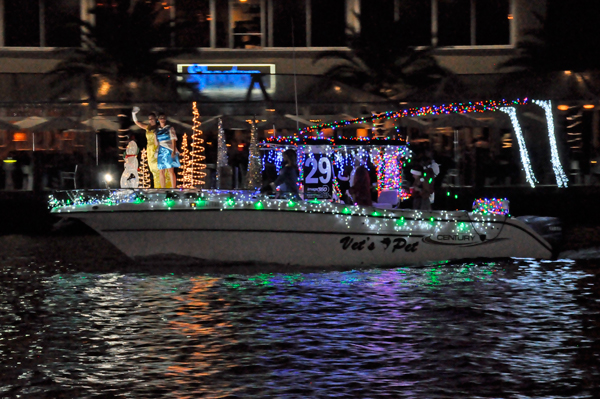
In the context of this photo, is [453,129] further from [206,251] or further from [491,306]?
[491,306]

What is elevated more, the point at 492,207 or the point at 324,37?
the point at 324,37

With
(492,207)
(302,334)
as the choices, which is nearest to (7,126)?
(492,207)

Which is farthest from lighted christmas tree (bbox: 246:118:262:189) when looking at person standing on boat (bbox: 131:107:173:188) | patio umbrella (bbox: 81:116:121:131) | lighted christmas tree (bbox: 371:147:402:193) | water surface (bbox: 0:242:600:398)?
patio umbrella (bbox: 81:116:121:131)

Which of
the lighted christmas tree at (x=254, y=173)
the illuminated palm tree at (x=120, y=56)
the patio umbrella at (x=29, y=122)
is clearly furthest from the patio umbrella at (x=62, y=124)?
the lighted christmas tree at (x=254, y=173)

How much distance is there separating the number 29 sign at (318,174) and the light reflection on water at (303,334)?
1584 mm

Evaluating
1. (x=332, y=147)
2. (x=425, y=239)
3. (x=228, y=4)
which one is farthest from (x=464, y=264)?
(x=228, y=4)

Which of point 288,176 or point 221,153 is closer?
point 288,176

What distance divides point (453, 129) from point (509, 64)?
4.08 m

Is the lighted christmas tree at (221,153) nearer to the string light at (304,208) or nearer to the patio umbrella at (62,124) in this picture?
the string light at (304,208)

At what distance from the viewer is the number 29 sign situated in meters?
16.0

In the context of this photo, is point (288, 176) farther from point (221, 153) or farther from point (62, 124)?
point (62, 124)

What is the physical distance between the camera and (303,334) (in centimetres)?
1006

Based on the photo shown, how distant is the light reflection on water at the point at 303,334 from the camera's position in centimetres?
802

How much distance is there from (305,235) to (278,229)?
42 centimetres
